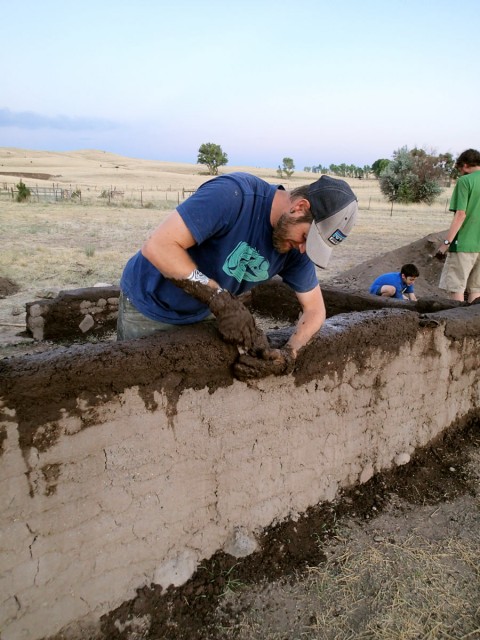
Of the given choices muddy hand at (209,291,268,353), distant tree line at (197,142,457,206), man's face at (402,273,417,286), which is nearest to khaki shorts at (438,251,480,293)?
man's face at (402,273,417,286)

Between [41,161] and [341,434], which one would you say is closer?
[341,434]

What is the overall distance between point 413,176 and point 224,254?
1389 inches

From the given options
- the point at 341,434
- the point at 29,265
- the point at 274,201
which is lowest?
the point at 29,265

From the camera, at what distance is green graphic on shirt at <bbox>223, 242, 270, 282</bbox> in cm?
252

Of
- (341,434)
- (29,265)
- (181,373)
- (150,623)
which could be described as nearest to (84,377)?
(181,373)

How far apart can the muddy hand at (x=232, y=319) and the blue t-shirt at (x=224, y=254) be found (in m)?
0.26

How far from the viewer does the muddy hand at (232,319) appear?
234 centimetres

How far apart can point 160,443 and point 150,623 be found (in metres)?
0.83

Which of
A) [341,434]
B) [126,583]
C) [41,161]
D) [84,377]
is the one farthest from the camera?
[41,161]

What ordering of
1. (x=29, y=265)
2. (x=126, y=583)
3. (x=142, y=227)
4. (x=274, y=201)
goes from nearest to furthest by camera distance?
1. (x=126, y=583)
2. (x=274, y=201)
3. (x=29, y=265)
4. (x=142, y=227)

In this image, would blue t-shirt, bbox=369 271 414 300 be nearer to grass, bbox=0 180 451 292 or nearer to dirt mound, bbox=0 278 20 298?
grass, bbox=0 180 451 292

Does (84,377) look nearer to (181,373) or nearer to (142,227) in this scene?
(181,373)

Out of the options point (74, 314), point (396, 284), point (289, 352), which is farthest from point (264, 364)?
point (74, 314)

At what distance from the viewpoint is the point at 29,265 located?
10.9m
